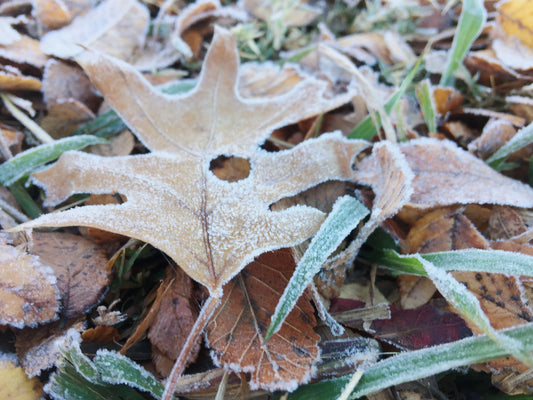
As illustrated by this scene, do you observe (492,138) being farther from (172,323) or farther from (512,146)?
(172,323)

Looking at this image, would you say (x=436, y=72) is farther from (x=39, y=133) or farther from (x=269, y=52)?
(x=39, y=133)

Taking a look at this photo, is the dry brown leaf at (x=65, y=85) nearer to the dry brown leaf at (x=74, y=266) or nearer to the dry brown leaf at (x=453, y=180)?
the dry brown leaf at (x=74, y=266)

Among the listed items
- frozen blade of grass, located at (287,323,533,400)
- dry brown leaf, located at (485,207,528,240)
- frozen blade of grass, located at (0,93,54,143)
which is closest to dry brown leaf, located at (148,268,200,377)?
frozen blade of grass, located at (287,323,533,400)

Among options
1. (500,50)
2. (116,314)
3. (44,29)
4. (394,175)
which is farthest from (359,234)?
(44,29)

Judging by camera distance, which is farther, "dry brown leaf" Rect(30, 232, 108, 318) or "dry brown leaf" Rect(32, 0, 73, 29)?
"dry brown leaf" Rect(32, 0, 73, 29)

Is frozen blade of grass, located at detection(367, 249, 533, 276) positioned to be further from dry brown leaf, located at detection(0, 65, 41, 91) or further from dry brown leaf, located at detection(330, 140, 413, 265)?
dry brown leaf, located at detection(0, 65, 41, 91)
